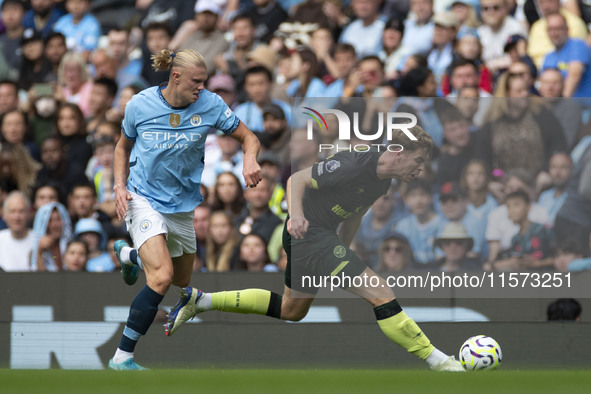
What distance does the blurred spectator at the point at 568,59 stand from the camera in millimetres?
11211

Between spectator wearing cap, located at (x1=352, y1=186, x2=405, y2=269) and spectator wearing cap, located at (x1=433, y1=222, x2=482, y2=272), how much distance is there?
1.43 ft

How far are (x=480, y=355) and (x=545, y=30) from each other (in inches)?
211

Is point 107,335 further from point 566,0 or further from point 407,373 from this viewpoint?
point 566,0

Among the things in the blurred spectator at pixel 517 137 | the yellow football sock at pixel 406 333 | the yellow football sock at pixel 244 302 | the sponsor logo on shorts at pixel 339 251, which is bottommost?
the yellow football sock at pixel 406 333

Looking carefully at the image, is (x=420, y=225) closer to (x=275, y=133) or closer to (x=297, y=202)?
(x=297, y=202)

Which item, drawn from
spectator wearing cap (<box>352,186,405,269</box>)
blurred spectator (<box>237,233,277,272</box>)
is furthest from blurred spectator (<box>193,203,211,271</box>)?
spectator wearing cap (<box>352,186,405,269</box>)

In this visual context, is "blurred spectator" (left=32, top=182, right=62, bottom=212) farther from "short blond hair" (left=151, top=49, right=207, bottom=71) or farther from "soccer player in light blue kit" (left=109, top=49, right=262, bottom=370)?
"short blond hair" (left=151, top=49, right=207, bottom=71)

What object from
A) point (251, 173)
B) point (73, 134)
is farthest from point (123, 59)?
point (251, 173)

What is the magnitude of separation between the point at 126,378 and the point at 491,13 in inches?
284

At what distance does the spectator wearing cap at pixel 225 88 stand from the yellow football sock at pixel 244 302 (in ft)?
15.1

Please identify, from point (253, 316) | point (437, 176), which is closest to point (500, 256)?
point (437, 176)

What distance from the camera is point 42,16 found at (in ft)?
50.1

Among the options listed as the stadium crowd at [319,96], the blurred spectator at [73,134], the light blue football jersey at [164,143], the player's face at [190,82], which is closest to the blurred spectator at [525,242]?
the stadium crowd at [319,96]

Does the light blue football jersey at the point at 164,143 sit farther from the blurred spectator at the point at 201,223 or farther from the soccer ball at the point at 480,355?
the blurred spectator at the point at 201,223
